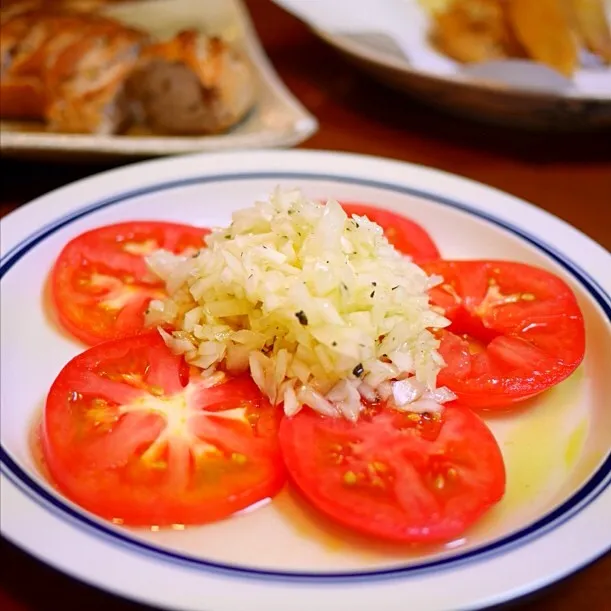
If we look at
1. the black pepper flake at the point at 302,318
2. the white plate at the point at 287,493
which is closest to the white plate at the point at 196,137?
the white plate at the point at 287,493

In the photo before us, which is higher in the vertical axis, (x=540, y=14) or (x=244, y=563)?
(x=540, y=14)

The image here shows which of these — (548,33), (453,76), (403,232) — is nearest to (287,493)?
(403,232)

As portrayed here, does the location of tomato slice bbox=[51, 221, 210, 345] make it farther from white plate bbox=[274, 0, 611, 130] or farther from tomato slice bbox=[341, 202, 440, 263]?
white plate bbox=[274, 0, 611, 130]

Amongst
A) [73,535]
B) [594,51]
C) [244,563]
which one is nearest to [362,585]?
[244,563]

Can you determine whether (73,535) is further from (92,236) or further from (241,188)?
(241,188)

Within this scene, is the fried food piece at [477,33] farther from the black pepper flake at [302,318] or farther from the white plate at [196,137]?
the black pepper flake at [302,318]

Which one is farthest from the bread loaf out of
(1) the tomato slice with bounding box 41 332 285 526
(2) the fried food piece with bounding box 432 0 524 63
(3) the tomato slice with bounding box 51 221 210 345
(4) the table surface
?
(1) the tomato slice with bounding box 41 332 285 526
